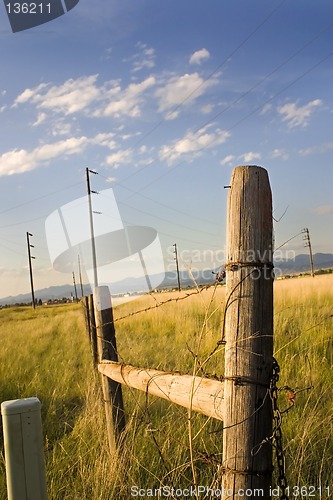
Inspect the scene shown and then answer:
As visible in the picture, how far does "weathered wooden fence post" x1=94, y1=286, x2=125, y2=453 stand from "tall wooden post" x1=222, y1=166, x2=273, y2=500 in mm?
2231

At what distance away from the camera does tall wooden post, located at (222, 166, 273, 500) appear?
1947mm

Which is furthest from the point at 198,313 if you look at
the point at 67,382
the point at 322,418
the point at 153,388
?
the point at 153,388

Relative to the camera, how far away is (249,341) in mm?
1949

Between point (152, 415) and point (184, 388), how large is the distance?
2.78m

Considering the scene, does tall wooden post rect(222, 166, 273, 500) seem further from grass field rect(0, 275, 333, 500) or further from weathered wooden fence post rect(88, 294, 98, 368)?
weathered wooden fence post rect(88, 294, 98, 368)

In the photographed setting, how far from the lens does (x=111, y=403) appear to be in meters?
4.09

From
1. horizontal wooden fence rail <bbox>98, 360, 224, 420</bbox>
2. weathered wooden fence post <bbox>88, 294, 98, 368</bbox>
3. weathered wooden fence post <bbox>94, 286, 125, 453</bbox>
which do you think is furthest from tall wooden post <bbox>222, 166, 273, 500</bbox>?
weathered wooden fence post <bbox>88, 294, 98, 368</bbox>

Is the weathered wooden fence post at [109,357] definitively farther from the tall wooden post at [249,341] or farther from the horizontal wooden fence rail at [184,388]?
the tall wooden post at [249,341]

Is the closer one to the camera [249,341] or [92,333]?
[249,341]

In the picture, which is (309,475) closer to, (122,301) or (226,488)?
(226,488)

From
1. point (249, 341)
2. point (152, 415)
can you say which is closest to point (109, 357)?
point (152, 415)

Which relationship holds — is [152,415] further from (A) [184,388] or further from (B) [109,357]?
(A) [184,388]

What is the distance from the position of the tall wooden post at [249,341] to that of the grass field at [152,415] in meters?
0.19

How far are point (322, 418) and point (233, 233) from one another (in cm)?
311
